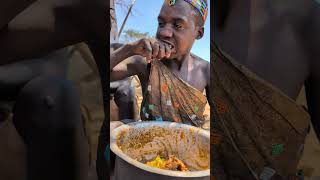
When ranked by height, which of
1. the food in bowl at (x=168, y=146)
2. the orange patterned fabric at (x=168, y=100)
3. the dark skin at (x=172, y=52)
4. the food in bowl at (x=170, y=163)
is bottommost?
the food in bowl at (x=170, y=163)

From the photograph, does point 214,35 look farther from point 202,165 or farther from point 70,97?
point 202,165

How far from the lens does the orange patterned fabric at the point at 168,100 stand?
2809 millimetres

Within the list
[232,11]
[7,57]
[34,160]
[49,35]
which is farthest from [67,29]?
[232,11]

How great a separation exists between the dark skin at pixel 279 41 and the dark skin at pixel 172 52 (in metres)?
0.92

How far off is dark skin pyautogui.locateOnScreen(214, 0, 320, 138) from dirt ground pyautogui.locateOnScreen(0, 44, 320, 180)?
136 millimetres

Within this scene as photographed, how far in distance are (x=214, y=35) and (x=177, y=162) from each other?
4.53 ft

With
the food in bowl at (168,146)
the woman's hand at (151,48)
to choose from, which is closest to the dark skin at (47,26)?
the woman's hand at (151,48)

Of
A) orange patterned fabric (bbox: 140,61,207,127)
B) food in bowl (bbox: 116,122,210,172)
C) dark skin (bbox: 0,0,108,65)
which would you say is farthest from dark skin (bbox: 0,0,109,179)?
orange patterned fabric (bbox: 140,61,207,127)

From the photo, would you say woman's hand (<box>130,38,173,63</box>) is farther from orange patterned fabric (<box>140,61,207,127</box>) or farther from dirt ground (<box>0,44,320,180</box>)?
dirt ground (<box>0,44,320,180</box>)

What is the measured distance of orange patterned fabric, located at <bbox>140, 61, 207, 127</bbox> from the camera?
2.81 m

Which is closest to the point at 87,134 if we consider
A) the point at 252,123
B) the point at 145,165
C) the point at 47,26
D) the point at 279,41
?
the point at 145,165

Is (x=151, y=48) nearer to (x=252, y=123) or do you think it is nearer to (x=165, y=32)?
(x=165, y=32)

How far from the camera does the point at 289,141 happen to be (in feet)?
6.13

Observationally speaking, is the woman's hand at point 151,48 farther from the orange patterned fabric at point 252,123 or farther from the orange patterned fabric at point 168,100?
the orange patterned fabric at point 252,123
